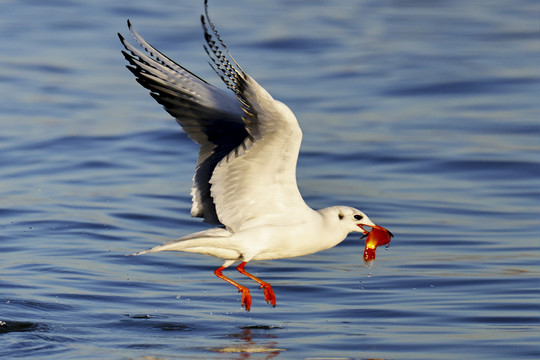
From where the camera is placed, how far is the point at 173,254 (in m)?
13.7

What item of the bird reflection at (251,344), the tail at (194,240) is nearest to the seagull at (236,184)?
the tail at (194,240)

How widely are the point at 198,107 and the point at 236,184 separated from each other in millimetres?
747

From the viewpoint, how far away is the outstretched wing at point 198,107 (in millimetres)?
9586

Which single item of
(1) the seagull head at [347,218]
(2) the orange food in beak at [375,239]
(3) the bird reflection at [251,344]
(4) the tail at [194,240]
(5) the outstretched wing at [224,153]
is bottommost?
(3) the bird reflection at [251,344]

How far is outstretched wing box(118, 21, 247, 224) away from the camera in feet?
31.4

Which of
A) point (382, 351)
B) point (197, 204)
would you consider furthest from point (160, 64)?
point (382, 351)

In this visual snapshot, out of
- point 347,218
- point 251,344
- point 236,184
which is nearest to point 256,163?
point 236,184

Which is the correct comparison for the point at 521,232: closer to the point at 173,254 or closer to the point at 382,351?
the point at 173,254

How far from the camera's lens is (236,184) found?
31.5 ft

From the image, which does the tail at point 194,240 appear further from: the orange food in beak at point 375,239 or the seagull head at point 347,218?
the orange food in beak at point 375,239

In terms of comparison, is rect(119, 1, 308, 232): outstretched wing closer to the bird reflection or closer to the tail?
the tail

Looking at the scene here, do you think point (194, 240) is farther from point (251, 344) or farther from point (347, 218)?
point (347, 218)

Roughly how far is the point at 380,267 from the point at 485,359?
147 inches

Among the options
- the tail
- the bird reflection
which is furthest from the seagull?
the bird reflection
